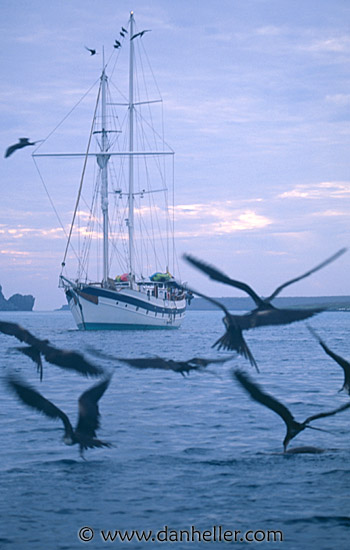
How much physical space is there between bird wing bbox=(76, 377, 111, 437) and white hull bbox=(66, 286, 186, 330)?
63641mm

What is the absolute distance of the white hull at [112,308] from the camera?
7162 centimetres

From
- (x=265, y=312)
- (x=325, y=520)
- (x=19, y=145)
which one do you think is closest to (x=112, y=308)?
(x=325, y=520)

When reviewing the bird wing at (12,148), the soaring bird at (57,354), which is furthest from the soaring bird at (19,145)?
the soaring bird at (57,354)

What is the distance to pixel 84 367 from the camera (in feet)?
20.3

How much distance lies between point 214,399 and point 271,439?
7583 mm

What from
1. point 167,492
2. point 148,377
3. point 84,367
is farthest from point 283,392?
point 84,367

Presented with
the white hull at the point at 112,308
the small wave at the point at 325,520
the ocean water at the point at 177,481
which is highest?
the small wave at the point at 325,520

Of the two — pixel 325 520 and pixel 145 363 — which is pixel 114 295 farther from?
pixel 145 363

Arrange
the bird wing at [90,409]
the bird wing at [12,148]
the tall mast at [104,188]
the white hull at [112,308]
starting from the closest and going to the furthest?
the bird wing at [90,409], the bird wing at [12,148], the tall mast at [104,188], the white hull at [112,308]

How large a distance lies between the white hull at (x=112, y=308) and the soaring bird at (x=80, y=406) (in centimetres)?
6355

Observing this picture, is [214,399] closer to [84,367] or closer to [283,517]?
[283,517]

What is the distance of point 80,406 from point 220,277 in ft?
8.51

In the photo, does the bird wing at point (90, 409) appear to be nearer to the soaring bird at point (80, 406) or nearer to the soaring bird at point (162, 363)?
the soaring bird at point (80, 406)

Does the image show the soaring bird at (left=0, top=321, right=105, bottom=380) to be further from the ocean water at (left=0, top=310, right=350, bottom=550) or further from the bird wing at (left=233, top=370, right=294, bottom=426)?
the bird wing at (left=233, top=370, right=294, bottom=426)
